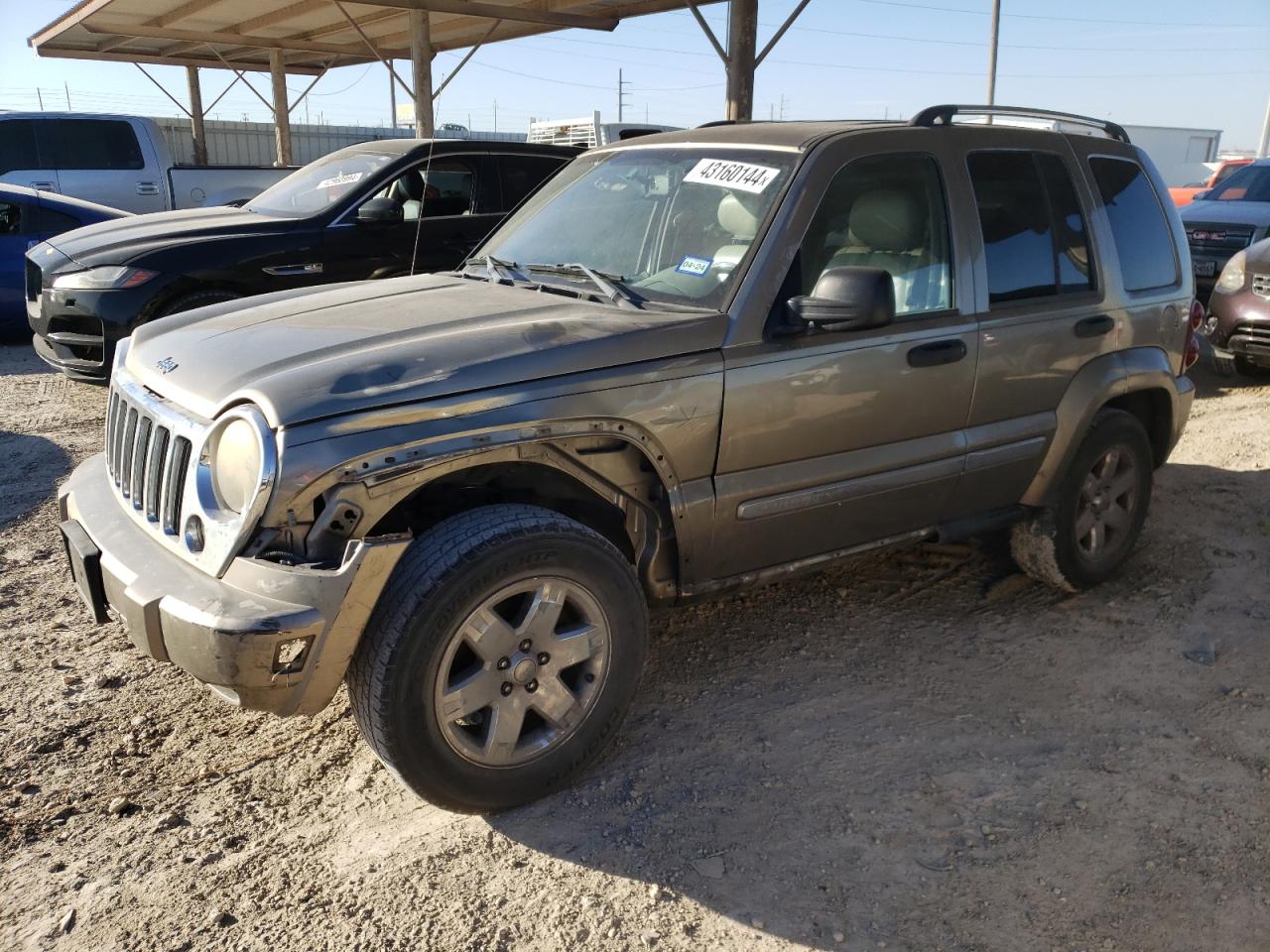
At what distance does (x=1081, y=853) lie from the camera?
2.87 meters

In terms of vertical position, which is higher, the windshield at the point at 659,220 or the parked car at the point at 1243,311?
the windshield at the point at 659,220

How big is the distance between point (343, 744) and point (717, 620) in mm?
1618

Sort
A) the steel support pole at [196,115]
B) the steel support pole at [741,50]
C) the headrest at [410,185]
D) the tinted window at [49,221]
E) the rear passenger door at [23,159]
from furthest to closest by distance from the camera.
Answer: the steel support pole at [196,115], the rear passenger door at [23,159], the steel support pole at [741,50], the tinted window at [49,221], the headrest at [410,185]

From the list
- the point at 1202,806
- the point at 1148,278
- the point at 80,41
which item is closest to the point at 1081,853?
the point at 1202,806

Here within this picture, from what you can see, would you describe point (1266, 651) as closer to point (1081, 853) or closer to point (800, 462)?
point (1081, 853)

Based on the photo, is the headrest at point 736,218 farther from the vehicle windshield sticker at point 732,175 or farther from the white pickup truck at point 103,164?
the white pickup truck at point 103,164

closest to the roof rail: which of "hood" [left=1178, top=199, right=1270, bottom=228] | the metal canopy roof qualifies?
"hood" [left=1178, top=199, right=1270, bottom=228]

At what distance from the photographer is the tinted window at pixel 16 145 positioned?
40.3ft

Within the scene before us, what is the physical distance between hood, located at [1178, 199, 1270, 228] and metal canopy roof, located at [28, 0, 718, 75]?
577 centimetres

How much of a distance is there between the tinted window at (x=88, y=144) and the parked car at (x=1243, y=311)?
12.0m

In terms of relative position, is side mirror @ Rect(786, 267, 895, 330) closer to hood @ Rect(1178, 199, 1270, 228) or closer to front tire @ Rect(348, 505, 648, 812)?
Answer: front tire @ Rect(348, 505, 648, 812)

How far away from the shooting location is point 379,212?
694 cm

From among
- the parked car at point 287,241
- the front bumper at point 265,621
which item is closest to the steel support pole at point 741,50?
the parked car at point 287,241

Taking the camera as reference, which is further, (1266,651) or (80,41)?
(80,41)
